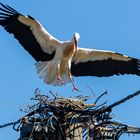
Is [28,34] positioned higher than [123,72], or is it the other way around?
[28,34]

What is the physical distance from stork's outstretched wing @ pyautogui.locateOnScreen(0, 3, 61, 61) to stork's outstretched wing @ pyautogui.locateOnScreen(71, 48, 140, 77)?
38 centimetres

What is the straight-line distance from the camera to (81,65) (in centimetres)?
798

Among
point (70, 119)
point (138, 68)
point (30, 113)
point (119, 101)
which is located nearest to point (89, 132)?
point (70, 119)

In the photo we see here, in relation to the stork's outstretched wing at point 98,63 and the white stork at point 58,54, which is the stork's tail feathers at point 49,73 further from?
the stork's outstretched wing at point 98,63

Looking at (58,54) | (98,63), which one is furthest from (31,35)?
(98,63)

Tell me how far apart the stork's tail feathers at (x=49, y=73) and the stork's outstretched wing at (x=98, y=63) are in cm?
30

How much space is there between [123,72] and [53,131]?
11.3ft

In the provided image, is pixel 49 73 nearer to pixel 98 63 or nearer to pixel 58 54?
pixel 58 54

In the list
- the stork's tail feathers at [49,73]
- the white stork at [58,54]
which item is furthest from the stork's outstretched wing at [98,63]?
the stork's tail feathers at [49,73]

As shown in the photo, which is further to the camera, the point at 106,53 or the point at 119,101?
the point at 106,53

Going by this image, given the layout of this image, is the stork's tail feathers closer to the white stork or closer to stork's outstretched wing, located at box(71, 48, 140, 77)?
the white stork

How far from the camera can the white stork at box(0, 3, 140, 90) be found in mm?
7704

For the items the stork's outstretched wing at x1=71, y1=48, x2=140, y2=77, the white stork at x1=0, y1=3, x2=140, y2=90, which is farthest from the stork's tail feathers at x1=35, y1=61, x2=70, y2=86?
the stork's outstretched wing at x1=71, y1=48, x2=140, y2=77

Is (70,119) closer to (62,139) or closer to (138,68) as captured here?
(62,139)
